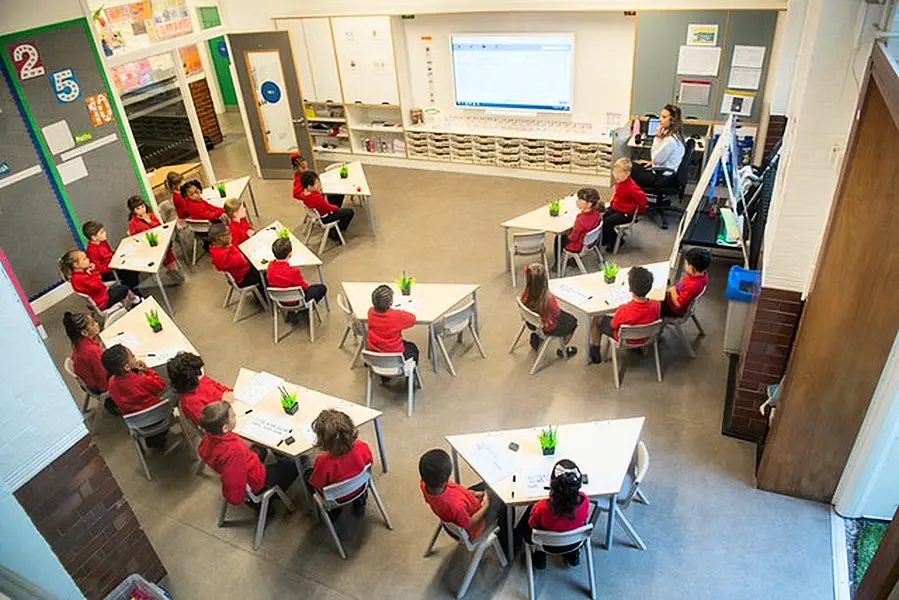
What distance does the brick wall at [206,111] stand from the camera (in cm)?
1149

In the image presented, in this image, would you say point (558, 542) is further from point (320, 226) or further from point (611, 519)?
point (320, 226)

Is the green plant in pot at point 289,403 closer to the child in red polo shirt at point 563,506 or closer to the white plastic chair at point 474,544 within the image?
the white plastic chair at point 474,544

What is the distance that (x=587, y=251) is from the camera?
6.52 m

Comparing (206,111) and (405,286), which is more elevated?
(206,111)

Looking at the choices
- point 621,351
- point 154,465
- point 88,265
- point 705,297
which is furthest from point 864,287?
point 88,265

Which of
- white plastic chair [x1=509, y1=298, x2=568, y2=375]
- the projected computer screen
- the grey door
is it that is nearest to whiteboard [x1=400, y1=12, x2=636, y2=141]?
the projected computer screen

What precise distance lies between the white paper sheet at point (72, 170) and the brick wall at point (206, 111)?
4.47 m

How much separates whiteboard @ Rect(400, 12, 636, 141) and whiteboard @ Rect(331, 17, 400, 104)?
35 centimetres

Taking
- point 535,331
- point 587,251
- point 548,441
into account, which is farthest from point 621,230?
point 548,441

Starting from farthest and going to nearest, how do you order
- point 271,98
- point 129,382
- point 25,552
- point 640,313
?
point 271,98 → point 640,313 → point 129,382 → point 25,552

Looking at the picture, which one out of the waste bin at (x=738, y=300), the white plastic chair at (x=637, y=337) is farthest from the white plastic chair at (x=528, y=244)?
the waste bin at (x=738, y=300)

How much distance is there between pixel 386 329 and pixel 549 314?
53.6 inches

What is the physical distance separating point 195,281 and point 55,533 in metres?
4.48

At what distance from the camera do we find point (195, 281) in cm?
740
